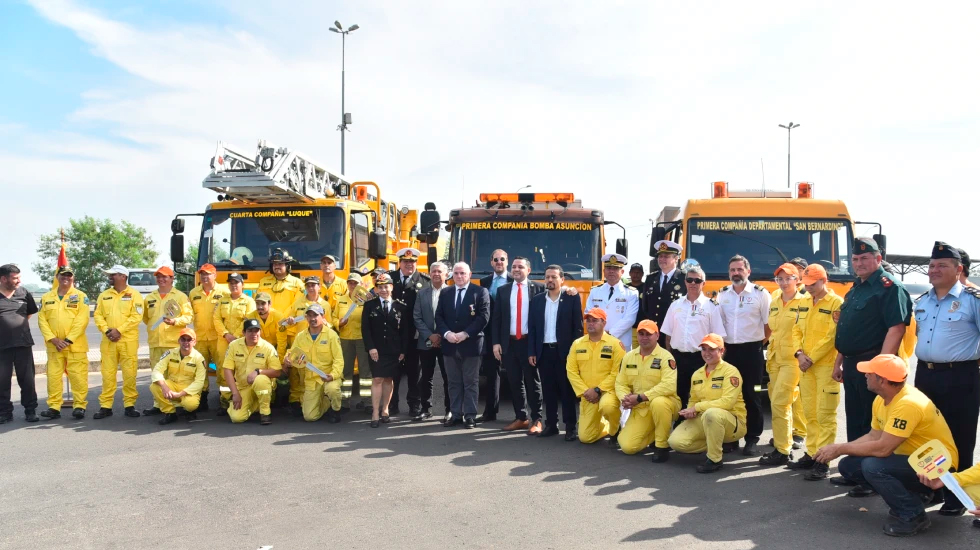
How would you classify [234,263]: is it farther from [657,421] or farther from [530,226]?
[657,421]

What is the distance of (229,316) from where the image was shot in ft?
30.4

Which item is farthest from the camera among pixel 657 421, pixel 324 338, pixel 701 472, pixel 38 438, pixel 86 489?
pixel 324 338

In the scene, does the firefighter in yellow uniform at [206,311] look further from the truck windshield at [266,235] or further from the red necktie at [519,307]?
the red necktie at [519,307]

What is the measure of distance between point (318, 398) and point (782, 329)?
5.11 m

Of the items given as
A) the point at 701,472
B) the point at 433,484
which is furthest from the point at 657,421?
the point at 433,484

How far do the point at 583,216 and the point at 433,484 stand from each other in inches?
203

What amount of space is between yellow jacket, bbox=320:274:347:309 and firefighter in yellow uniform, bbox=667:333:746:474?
466 centimetres

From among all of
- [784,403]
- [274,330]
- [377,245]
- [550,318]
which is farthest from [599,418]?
[377,245]

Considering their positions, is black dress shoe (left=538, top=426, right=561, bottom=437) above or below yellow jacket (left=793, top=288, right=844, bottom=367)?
below

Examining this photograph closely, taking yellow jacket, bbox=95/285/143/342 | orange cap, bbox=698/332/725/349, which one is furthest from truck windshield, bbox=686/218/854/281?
yellow jacket, bbox=95/285/143/342

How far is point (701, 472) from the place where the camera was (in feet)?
21.1

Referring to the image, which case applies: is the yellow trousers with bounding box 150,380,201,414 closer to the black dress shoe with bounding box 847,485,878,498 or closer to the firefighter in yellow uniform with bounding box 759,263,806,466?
the firefighter in yellow uniform with bounding box 759,263,806,466

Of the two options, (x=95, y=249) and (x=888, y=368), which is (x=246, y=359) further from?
(x=95, y=249)

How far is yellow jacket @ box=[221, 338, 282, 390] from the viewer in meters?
8.81
